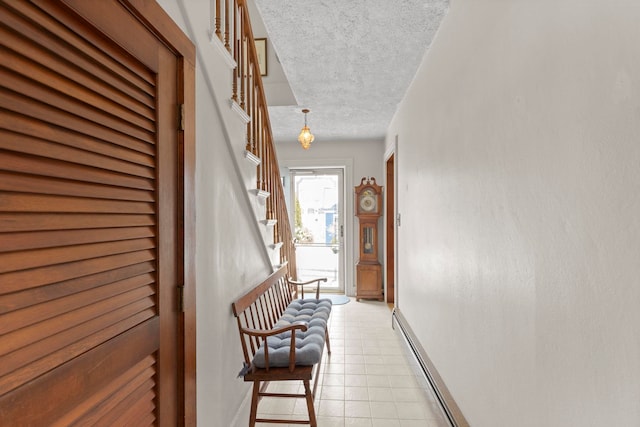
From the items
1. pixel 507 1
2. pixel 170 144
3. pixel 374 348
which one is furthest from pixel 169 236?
pixel 374 348

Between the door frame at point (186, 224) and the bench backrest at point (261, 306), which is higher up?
the door frame at point (186, 224)

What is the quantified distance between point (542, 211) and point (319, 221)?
480 cm

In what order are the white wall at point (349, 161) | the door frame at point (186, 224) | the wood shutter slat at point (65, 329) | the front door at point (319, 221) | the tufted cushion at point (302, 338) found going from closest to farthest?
1. the wood shutter slat at point (65, 329)
2. the door frame at point (186, 224)
3. the tufted cushion at point (302, 338)
4. the white wall at point (349, 161)
5. the front door at point (319, 221)

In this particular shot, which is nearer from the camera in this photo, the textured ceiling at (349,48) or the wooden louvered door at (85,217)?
the wooden louvered door at (85,217)

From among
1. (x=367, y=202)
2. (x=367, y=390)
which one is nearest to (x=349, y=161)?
(x=367, y=202)

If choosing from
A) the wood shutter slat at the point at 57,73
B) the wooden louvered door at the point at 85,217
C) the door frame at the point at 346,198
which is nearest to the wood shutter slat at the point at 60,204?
the wooden louvered door at the point at 85,217

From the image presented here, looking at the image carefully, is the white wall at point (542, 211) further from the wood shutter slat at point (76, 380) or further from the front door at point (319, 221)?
the front door at point (319, 221)

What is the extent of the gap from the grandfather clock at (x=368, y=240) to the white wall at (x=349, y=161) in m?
0.26

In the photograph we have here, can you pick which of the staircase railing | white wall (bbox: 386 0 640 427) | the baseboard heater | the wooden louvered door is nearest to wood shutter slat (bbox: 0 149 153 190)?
the wooden louvered door

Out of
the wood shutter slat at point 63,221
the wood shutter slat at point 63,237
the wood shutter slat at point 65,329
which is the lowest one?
the wood shutter slat at point 65,329

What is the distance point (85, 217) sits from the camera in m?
0.86

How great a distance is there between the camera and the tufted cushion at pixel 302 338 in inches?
79.1

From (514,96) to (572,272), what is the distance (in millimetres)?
655

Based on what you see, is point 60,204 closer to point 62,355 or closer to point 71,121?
point 71,121
